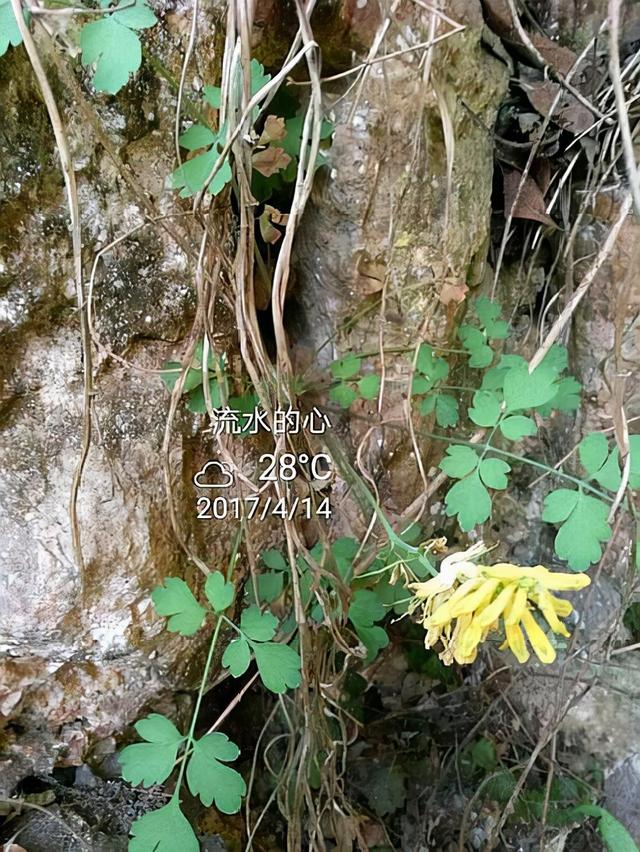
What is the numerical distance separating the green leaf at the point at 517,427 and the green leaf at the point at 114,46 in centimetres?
61

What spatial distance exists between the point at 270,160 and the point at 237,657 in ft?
2.22

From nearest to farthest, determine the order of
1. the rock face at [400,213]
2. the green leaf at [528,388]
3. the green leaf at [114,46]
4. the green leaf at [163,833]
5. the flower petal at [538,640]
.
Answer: the flower petal at [538,640]
the green leaf at [114,46]
the green leaf at [163,833]
the green leaf at [528,388]
the rock face at [400,213]

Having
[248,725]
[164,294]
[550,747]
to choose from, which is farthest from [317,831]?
[164,294]

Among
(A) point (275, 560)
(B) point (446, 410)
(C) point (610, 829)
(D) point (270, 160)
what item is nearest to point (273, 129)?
(D) point (270, 160)

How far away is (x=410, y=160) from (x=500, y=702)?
1.08 metres

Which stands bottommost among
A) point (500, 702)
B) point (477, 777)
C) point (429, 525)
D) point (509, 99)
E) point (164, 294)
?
point (477, 777)

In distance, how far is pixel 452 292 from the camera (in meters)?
1.04

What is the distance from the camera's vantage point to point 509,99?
1099 millimetres

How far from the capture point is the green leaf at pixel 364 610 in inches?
38.4

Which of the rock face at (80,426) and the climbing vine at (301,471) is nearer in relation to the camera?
the climbing vine at (301,471)

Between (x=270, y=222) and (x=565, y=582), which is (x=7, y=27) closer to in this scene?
(x=270, y=222)

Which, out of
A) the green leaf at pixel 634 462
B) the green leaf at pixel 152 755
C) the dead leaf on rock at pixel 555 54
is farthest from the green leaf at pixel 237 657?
the dead leaf on rock at pixel 555 54

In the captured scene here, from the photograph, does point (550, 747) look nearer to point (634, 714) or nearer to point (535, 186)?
point (634, 714)

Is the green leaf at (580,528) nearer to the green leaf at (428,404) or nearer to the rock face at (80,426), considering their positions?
the green leaf at (428,404)
